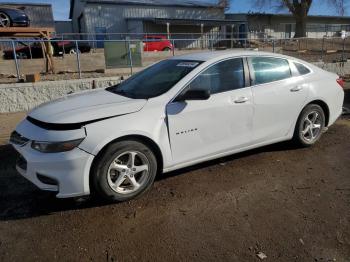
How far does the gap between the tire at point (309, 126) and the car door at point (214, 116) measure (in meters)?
1.01

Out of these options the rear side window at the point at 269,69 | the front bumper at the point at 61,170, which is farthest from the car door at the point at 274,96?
the front bumper at the point at 61,170

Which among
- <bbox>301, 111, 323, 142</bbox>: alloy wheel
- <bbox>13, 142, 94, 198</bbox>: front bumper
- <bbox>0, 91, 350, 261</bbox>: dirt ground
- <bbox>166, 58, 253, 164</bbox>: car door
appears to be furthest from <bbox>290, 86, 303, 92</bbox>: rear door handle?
<bbox>13, 142, 94, 198</bbox>: front bumper

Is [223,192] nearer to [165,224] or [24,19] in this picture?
[165,224]

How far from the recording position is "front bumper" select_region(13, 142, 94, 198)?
314cm

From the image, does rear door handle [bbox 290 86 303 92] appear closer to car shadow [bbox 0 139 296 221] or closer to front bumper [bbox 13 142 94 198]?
car shadow [bbox 0 139 296 221]

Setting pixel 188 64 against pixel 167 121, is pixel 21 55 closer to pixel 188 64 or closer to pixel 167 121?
→ pixel 188 64

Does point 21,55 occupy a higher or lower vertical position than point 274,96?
higher

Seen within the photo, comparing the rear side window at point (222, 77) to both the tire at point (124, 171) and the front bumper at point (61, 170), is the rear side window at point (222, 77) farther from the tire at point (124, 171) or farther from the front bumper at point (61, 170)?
the front bumper at point (61, 170)

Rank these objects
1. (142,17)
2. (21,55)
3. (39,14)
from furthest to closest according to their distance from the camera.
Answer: (142,17) → (39,14) → (21,55)

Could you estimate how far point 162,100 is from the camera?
365 centimetres

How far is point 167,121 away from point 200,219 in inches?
43.0

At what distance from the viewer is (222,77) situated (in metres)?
4.12

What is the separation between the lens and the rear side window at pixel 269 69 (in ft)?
14.4

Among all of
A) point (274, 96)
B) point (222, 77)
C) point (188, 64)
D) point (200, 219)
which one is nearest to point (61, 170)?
point (200, 219)
